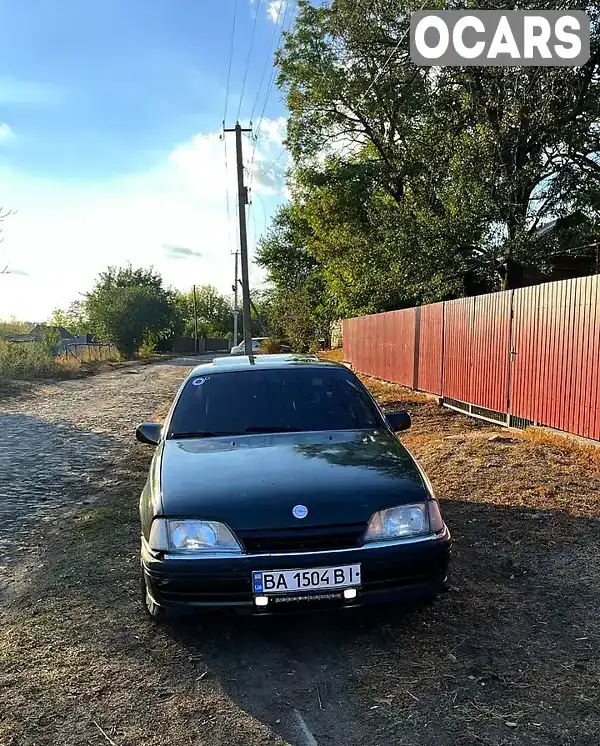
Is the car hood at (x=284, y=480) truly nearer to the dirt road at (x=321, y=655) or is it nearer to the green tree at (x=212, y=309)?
the dirt road at (x=321, y=655)

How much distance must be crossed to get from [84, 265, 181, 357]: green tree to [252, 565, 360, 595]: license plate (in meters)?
44.0

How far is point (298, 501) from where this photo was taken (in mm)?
3104

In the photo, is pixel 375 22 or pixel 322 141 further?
pixel 322 141

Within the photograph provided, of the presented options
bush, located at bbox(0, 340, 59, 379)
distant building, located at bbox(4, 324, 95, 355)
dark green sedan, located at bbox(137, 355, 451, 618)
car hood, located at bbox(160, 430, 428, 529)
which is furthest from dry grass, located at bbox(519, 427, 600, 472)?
distant building, located at bbox(4, 324, 95, 355)

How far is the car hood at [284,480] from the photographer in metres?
3.08

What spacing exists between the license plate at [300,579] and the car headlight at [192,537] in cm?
18

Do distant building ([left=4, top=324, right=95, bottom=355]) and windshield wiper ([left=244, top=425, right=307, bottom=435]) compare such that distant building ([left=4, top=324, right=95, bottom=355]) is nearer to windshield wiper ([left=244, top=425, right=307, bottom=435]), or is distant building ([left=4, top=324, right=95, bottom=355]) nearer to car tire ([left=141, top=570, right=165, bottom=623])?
windshield wiper ([left=244, top=425, right=307, bottom=435])

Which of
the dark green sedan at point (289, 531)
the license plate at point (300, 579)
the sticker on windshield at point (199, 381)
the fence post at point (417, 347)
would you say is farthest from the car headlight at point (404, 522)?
the fence post at point (417, 347)

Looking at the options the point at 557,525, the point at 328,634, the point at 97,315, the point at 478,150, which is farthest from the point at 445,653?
the point at 97,315

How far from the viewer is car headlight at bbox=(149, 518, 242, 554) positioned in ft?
9.96

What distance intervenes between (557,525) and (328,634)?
2581mm

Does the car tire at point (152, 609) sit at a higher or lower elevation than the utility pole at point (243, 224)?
lower

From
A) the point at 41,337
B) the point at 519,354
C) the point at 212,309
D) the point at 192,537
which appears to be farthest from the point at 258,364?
the point at 212,309

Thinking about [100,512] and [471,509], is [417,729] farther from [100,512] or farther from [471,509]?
[100,512]
